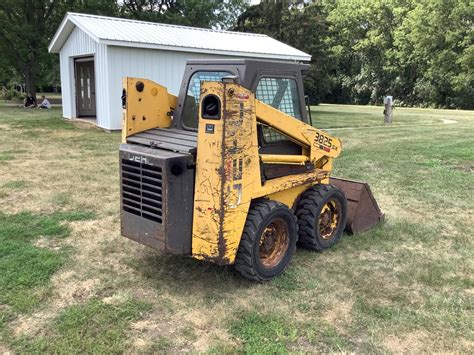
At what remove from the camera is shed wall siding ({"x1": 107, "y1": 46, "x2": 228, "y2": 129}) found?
14.3m

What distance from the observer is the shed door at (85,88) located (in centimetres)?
1909

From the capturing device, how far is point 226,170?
138 inches

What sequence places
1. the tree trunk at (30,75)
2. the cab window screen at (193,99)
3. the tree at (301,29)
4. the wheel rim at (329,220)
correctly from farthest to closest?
the tree trunk at (30,75)
the tree at (301,29)
the wheel rim at (329,220)
the cab window screen at (193,99)

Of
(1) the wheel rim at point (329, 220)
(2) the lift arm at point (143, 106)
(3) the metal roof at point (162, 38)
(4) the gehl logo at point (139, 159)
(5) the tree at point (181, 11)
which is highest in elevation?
(5) the tree at point (181, 11)

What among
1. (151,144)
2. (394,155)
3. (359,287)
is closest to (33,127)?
(394,155)

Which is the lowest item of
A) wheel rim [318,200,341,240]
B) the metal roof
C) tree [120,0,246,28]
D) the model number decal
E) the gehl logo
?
wheel rim [318,200,341,240]

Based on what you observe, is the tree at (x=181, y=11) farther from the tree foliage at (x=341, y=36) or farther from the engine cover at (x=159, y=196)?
the engine cover at (x=159, y=196)

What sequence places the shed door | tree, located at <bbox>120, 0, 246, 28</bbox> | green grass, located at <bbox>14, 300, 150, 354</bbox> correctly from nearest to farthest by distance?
green grass, located at <bbox>14, 300, 150, 354</bbox>, the shed door, tree, located at <bbox>120, 0, 246, 28</bbox>

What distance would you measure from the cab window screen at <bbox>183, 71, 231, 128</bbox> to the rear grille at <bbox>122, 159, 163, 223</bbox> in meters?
0.75

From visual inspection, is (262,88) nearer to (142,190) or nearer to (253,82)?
(253,82)

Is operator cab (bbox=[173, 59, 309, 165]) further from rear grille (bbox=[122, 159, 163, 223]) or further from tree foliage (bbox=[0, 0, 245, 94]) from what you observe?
tree foliage (bbox=[0, 0, 245, 94])

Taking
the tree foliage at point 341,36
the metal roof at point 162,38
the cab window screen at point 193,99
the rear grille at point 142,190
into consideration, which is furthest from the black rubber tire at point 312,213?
the tree foliage at point 341,36

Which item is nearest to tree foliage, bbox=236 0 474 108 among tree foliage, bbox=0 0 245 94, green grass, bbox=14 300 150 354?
tree foliage, bbox=0 0 245 94

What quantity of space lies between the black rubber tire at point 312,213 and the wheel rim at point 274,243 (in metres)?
0.42
